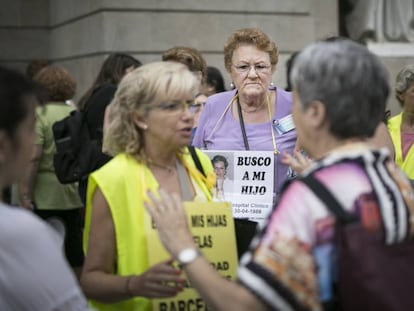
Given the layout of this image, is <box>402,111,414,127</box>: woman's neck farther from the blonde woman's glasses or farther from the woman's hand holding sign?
the woman's hand holding sign

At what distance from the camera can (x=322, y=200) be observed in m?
2.45

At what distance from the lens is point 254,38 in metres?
5.13

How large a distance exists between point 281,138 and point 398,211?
234 cm

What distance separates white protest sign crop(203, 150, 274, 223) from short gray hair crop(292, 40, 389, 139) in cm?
212

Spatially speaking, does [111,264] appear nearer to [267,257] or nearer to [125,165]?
[125,165]

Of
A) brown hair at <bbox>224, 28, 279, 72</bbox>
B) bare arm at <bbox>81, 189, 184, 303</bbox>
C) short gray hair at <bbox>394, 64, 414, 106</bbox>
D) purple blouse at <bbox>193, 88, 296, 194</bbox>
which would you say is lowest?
bare arm at <bbox>81, 189, 184, 303</bbox>

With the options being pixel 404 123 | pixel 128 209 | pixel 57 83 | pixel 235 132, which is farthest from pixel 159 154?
pixel 57 83

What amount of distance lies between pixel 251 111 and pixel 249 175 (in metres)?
0.43

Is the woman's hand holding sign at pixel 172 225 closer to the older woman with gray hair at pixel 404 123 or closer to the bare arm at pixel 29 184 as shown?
the older woman with gray hair at pixel 404 123

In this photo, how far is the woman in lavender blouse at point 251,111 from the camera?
487cm

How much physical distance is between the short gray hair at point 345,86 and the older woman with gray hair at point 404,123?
3.92 metres

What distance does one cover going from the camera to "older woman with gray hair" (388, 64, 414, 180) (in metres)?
6.52

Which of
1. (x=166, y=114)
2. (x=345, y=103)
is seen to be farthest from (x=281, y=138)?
(x=345, y=103)

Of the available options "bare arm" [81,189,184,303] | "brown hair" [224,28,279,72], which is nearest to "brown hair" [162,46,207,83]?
"brown hair" [224,28,279,72]
